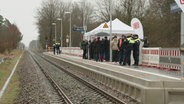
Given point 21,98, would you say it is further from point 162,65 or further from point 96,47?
point 96,47

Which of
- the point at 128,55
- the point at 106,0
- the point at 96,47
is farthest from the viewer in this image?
the point at 106,0

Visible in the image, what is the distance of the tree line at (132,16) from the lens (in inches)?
Answer: 1879

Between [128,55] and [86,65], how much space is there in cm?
367

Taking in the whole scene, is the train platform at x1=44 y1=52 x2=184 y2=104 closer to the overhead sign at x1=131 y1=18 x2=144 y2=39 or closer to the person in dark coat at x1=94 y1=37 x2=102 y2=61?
the overhead sign at x1=131 y1=18 x2=144 y2=39

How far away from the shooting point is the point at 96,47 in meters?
30.8

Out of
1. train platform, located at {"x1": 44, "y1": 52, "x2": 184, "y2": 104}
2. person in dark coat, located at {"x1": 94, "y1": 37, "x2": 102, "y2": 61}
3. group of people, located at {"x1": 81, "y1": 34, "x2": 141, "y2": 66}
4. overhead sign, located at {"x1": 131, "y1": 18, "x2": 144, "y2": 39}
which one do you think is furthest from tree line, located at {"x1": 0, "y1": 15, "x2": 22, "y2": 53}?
train platform, located at {"x1": 44, "y1": 52, "x2": 184, "y2": 104}

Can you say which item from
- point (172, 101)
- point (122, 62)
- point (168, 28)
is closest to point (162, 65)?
point (122, 62)

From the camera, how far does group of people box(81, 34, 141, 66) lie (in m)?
23.9

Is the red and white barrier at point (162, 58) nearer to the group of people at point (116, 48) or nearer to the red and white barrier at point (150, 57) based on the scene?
the red and white barrier at point (150, 57)

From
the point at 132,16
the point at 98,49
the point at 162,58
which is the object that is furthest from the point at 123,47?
the point at 132,16

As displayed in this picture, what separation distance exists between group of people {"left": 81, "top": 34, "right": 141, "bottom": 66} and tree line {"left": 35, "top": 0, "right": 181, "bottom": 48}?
3.13 m

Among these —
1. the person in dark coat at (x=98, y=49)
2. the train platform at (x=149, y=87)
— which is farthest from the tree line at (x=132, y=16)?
the train platform at (x=149, y=87)

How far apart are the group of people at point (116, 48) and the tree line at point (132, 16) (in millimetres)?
3132

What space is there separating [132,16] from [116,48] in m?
42.7
